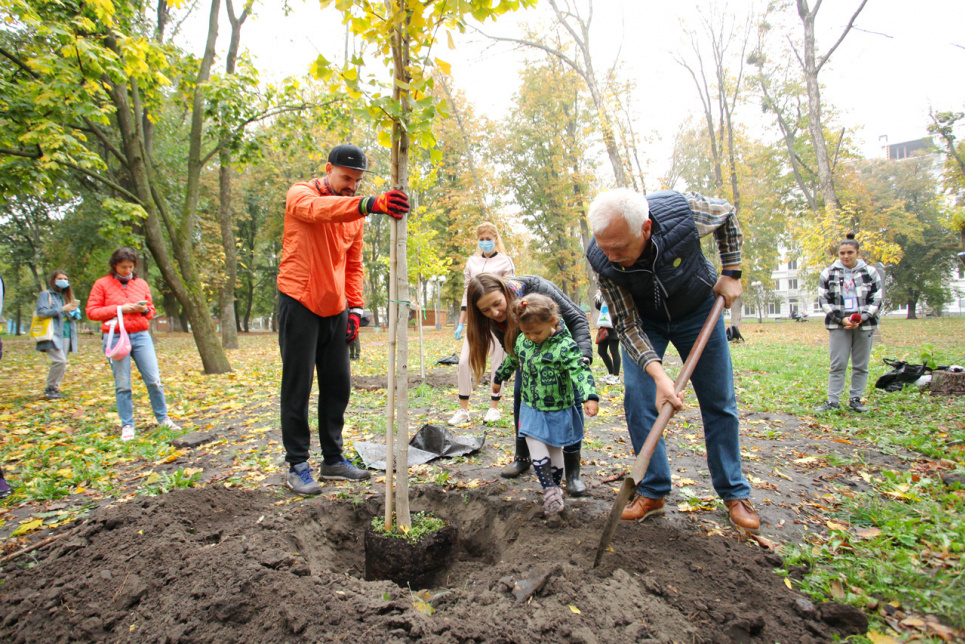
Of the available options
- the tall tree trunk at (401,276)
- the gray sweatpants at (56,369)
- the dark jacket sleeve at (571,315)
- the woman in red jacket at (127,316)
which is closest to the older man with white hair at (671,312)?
the dark jacket sleeve at (571,315)

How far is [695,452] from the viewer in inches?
159

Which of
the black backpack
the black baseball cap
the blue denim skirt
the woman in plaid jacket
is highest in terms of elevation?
the black baseball cap

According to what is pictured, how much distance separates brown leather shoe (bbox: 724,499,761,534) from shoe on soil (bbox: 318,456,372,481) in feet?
7.86

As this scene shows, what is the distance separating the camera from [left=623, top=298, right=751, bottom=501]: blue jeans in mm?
2574

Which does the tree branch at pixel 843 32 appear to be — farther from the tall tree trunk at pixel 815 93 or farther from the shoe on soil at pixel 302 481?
the shoe on soil at pixel 302 481

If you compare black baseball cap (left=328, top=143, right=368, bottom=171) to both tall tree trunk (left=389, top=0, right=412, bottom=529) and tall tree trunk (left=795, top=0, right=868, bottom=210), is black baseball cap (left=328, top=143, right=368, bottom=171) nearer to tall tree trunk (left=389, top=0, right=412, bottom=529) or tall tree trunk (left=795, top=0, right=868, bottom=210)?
tall tree trunk (left=389, top=0, right=412, bottom=529)

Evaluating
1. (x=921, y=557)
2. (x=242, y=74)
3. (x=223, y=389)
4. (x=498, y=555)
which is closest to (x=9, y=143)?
(x=242, y=74)

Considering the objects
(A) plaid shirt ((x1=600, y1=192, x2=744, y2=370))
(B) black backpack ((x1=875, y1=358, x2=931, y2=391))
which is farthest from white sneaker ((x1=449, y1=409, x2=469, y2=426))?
(B) black backpack ((x1=875, y1=358, x2=931, y2=391))

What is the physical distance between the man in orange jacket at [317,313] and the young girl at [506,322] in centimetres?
94

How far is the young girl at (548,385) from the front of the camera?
2842 mm

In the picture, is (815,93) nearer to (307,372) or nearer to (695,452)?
(695,452)

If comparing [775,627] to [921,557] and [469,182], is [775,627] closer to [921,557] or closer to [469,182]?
[921,557]

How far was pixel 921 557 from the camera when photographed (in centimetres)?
206

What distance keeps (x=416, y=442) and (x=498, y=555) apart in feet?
5.59
